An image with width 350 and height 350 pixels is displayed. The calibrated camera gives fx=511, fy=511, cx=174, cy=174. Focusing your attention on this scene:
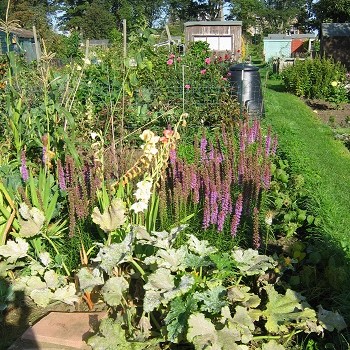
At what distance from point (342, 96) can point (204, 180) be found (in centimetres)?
1134

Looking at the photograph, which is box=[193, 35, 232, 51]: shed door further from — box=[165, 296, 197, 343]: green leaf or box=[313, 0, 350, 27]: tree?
box=[165, 296, 197, 343]: green leaf

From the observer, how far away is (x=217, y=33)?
32562mm

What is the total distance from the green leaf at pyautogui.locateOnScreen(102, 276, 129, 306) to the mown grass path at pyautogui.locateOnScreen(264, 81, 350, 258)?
1641 mm

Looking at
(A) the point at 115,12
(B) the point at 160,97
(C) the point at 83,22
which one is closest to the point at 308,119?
(B) the point at 160,97

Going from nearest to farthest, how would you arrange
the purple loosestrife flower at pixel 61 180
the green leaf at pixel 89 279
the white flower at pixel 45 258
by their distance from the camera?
1. the green leaf at pixel 89 279
2. the white flower at pixel 45 258
3. the purple loosestrife flower at pixel 61 180

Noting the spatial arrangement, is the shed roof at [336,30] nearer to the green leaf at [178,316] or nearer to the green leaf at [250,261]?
the green leaf at [250,261]

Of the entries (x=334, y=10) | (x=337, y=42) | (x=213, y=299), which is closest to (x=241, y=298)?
(x=213, y=299)

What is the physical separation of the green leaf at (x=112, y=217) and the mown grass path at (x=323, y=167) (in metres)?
1.58

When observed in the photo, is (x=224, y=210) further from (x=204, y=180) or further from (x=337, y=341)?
(x=337, y=341)

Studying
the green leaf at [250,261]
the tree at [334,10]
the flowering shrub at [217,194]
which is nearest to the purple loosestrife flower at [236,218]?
the flowering shrub at [217,194]

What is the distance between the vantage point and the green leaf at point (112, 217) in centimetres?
315

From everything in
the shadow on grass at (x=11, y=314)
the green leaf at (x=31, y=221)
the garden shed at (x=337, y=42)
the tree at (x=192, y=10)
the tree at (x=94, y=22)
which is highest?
the tree at (x=192, y=10)

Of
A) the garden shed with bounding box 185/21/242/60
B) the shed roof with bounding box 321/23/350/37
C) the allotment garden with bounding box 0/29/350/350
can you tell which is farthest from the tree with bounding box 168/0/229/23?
the allotment garden with bounding box 0/29/350/350

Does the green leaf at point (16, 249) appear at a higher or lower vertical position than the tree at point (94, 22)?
lower
